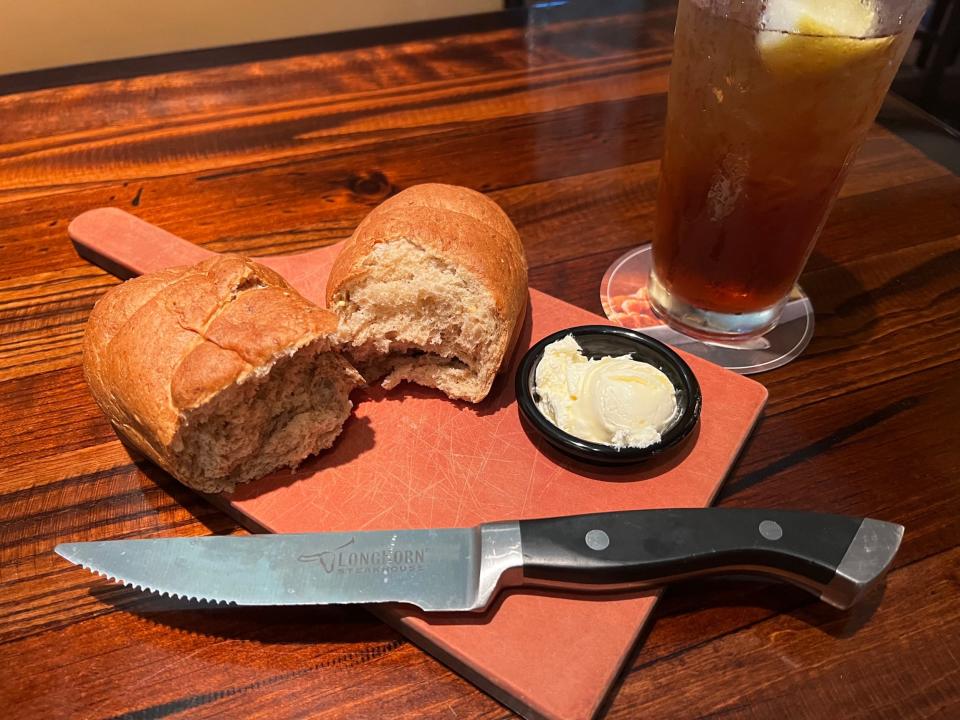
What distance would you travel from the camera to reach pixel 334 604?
1227 millimetres

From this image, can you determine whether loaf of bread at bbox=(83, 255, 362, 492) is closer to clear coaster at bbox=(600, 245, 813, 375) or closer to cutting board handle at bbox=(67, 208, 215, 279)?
cutting board handle at bbox=(67, 208, 215, 279)

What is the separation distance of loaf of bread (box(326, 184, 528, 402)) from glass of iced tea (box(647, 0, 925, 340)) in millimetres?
416

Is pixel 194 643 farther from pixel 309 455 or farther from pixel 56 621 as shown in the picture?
pixel 309 455

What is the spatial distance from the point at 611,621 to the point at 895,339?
1.08 metres

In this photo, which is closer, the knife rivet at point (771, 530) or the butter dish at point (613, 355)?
the knife rivet at point (771, 530)

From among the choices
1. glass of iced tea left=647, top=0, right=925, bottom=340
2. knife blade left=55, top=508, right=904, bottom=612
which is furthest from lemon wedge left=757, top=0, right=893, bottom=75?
knife blade left=55, top=508, right=904, bottom=612

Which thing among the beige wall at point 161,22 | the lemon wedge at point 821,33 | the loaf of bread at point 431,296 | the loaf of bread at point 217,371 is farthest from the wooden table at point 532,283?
the beige wall at point 161,22

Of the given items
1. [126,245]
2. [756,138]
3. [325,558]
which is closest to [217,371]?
[325,558]

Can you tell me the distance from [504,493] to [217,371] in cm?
58

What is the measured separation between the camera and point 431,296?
1487 mm

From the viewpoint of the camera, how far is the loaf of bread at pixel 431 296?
58.3 inches

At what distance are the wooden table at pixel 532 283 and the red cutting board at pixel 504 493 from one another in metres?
0.07

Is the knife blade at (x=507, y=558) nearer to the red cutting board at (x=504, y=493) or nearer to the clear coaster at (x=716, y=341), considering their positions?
the red cutting board at (x=504, y=493)

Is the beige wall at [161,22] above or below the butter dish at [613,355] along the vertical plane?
below
